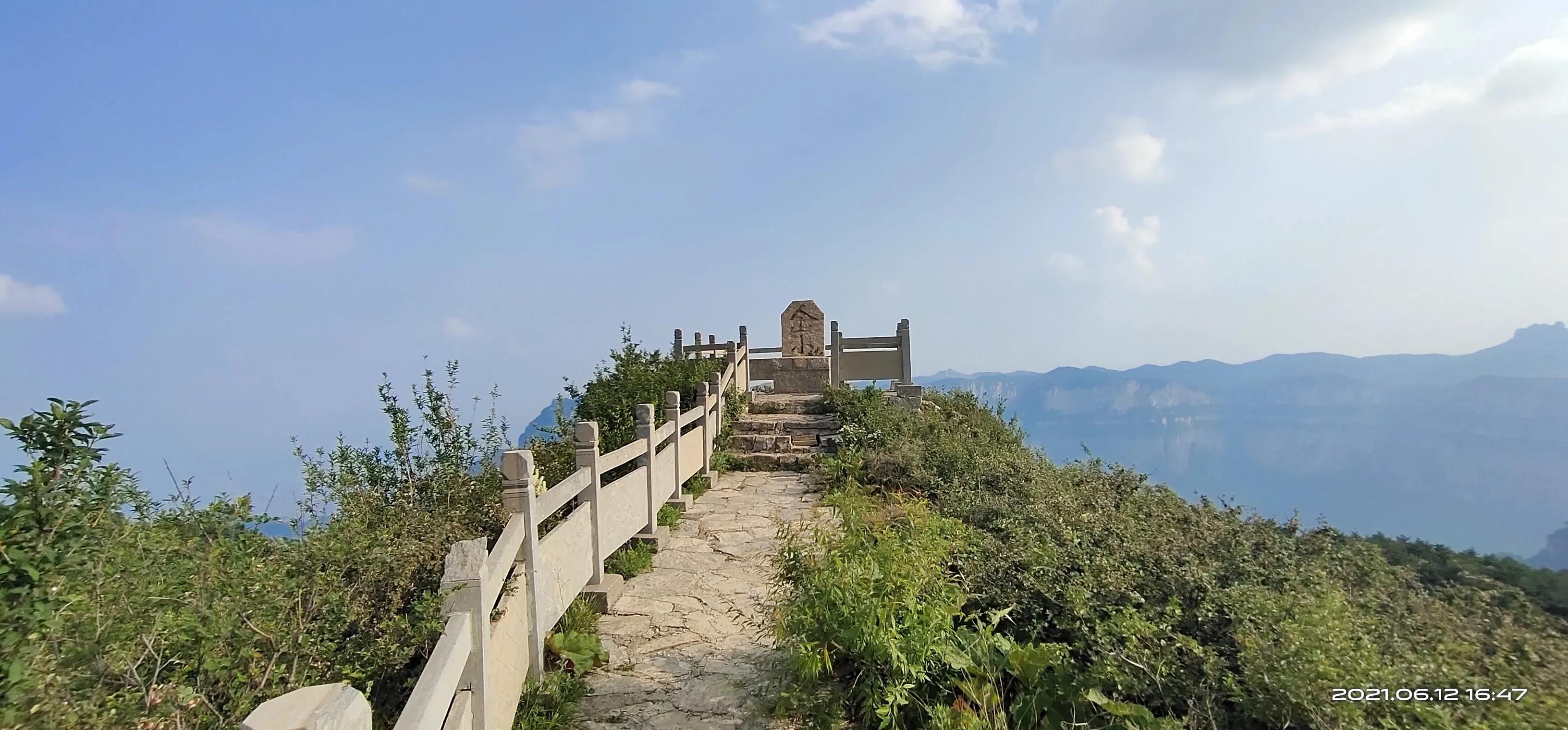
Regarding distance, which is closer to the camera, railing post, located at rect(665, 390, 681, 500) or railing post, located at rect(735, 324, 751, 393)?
railing post, located at rect(665, 390, 681, 500)

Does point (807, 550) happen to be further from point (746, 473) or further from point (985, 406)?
point (985, 406)

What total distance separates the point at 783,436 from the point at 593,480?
7.94m

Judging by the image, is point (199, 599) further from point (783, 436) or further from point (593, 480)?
point (783, 436)

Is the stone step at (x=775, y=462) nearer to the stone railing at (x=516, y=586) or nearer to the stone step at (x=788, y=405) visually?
the stone step at (x=788, y=405)

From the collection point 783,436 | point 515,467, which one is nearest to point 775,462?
point 783,436

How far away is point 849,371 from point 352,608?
655 inches

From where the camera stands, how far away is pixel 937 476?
Result: 28.4 feet

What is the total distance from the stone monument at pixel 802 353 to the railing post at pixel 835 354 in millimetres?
187

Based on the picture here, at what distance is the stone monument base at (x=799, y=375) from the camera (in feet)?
61.2

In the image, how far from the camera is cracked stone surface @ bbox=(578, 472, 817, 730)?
4035 millimetres

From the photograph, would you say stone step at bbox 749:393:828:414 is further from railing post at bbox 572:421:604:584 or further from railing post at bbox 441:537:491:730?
railing post at bbox 441:537:491:730

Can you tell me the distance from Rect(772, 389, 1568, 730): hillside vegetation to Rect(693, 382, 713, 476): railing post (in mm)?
5396

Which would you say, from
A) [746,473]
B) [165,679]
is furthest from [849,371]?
[165,679]

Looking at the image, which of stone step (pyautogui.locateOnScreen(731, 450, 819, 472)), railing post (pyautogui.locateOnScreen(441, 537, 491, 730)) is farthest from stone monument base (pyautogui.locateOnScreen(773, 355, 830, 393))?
railing post (pyautogui.locateOnScreen(441, 537, 491, 730))
